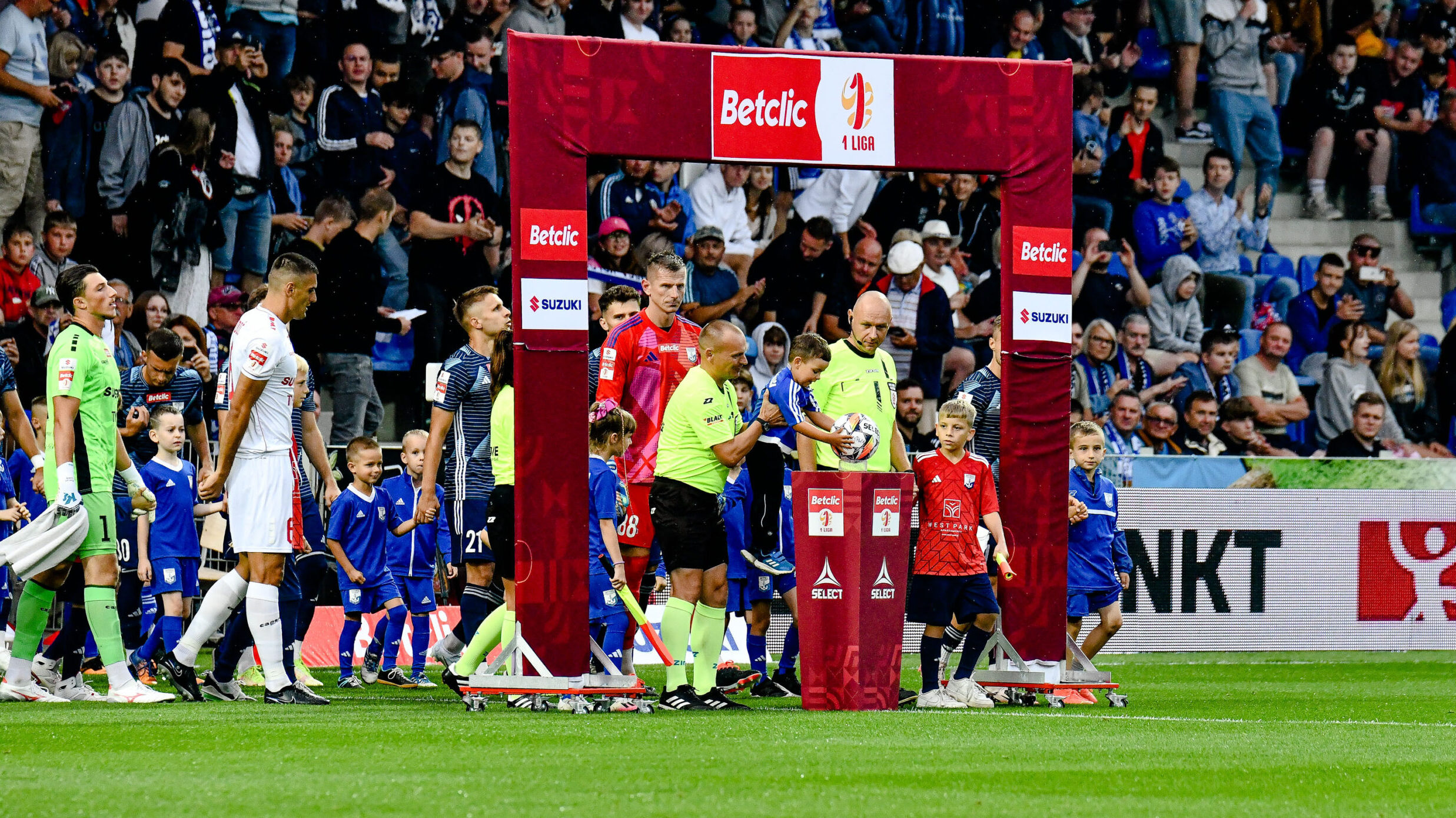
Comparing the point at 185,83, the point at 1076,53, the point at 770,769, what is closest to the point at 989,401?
the point at 770,769

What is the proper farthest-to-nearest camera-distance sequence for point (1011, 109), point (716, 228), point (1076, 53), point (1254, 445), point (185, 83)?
point (1076, 53), point (1254, 445), point (716, 228), point (185, 83), point (1011, 109)

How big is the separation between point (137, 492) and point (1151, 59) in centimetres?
1441

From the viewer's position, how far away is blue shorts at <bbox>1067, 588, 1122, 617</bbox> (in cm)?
1048

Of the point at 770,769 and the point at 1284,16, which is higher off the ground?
the point at 1284,16

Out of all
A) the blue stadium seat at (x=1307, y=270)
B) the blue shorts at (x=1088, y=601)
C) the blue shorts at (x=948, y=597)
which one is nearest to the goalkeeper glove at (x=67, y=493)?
the blue shorts at (x=948, y=597)

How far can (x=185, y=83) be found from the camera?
14758 mm

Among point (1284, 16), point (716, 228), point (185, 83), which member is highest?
point (1284, 16)

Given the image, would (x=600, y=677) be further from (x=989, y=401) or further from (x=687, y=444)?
(x=989, y=401)

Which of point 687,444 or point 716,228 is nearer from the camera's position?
point 687,444

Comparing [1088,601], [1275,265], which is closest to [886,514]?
[1088,601]

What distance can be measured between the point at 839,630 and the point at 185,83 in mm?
8979

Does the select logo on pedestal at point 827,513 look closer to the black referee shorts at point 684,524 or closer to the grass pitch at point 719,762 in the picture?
the black referee shorts at point 684,524

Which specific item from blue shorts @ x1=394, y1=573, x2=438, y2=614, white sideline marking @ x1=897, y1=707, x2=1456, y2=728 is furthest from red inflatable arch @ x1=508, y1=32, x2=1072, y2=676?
blue shorts @ x1=394, y1=573, x2=438, y2=614

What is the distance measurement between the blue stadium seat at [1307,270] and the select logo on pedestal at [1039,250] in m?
11.7
